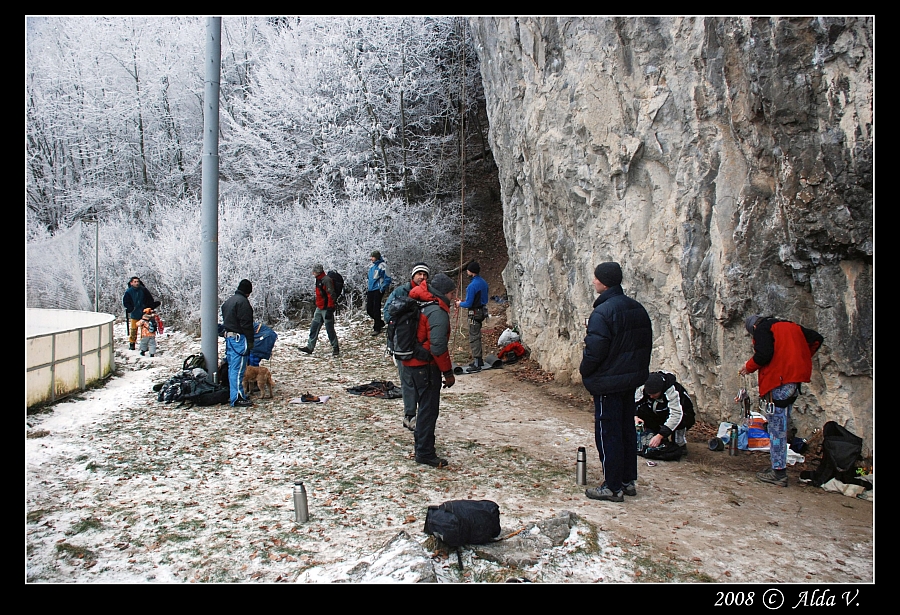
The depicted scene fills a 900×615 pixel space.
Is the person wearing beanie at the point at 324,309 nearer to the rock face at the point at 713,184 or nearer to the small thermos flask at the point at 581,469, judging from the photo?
the rock face at the point at 713,184

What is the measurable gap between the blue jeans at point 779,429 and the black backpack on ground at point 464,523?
9.52 ft

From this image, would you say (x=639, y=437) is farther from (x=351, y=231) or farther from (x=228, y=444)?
(x=351, y=231)

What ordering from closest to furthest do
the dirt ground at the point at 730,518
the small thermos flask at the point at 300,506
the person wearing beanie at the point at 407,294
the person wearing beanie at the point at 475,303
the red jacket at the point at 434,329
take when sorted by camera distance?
the dirt ground at the point at 730,518
the small thermos flask at the point at 300,506
the red jacket at the point at 434,329
the person wearing beanie at the point at 407,294
the person wearing beanie at the point at 475,303

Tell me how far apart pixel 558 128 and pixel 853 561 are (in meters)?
7.68

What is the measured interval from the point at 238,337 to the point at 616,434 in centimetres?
553

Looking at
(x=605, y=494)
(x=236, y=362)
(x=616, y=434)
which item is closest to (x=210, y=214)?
(x=236, y=362)

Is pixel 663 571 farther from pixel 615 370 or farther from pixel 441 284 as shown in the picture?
pixel 441 284

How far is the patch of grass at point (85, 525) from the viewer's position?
4.71 meters

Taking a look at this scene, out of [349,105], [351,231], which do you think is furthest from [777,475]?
[349,105]

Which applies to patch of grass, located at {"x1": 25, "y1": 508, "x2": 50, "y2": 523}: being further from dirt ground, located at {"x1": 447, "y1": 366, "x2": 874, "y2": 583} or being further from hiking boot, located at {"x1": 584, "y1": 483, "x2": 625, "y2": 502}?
hiking boot, located at {"x1": 584, "y1": 483, "x2": 625, "y2": 502}

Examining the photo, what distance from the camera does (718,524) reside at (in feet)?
15.9

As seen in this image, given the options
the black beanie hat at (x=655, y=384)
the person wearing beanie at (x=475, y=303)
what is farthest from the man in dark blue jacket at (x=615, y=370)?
the person wearing beanie at (x=475, y=303)

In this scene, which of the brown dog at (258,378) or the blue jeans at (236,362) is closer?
the blue jeans at (236,362)

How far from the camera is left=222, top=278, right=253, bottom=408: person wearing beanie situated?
8562 mm
